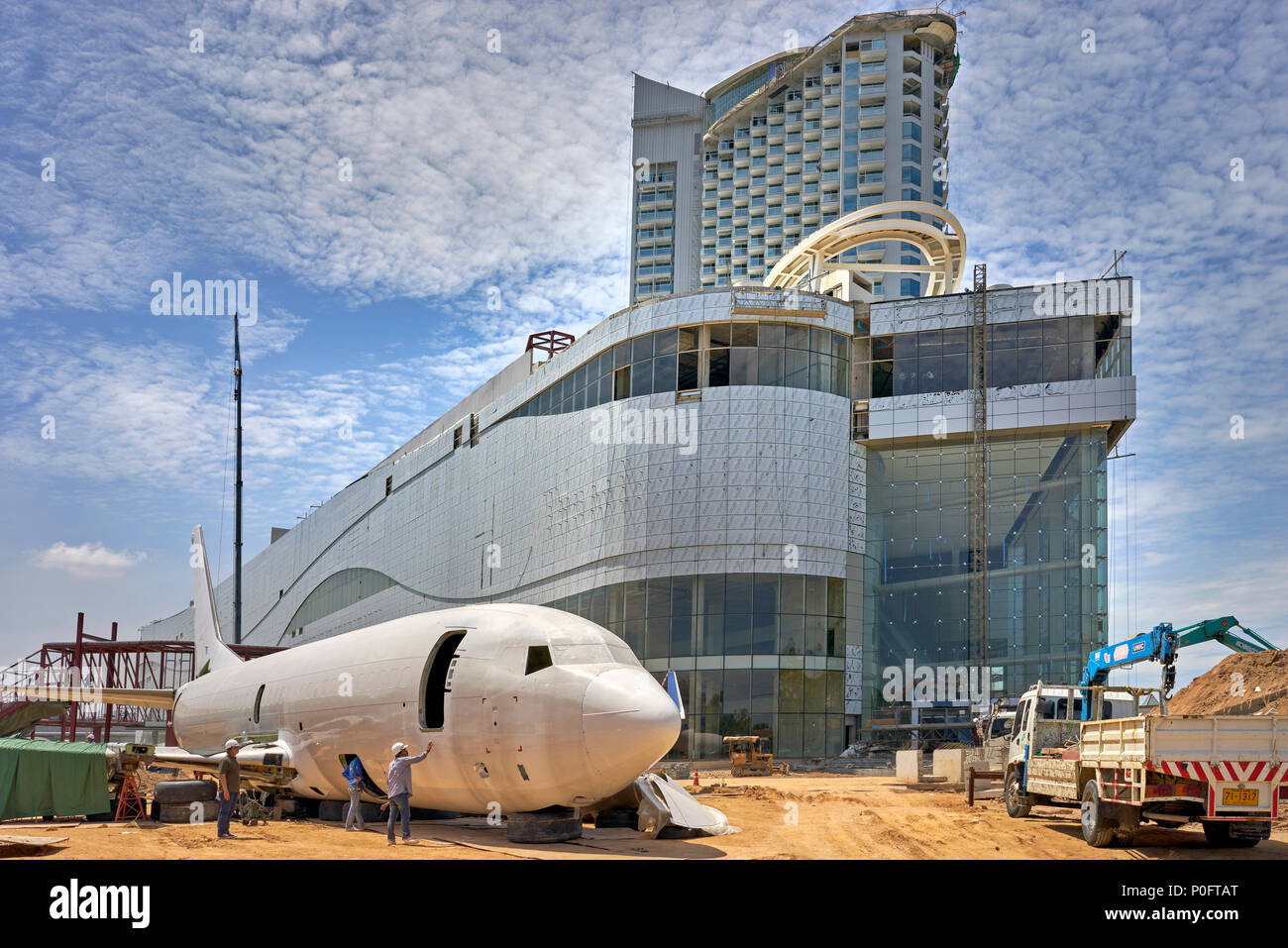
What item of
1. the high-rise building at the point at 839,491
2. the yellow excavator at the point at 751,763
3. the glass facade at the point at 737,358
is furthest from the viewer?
the glass facade at the point at 737,358

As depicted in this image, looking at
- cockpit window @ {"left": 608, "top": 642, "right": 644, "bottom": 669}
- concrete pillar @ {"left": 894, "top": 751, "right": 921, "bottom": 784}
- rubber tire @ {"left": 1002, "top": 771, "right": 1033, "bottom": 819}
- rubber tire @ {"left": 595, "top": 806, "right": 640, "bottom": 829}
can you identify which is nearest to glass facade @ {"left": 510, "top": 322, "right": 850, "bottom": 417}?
concrete pillar @ {"left": 894, "top": 751, "right": 921, "bottom": 784}

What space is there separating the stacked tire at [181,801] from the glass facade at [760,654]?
111 ft

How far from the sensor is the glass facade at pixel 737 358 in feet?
193

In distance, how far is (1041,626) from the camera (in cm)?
5641

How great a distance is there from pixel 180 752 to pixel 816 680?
3638 cm

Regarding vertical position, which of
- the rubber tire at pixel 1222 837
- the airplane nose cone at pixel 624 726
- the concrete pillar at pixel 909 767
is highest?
the airplane nose cone at pixel 624 726

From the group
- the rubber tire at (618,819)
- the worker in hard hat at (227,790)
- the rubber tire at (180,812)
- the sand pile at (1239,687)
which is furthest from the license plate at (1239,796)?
the sand pile at (1239,687)

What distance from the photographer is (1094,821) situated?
20797 millimetres

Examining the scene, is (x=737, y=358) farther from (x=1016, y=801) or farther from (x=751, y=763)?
(x=1016, y=801)

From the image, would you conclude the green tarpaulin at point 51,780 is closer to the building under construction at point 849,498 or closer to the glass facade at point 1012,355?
the building under construction at point 849,498

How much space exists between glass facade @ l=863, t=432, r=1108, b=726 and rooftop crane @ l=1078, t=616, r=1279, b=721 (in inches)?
1164

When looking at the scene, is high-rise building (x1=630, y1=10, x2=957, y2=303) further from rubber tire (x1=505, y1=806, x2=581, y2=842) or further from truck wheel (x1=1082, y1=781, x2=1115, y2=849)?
rubber tire (x1=505, y1=806, x2=581, y2=842)

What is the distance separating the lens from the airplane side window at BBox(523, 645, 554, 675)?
19.8 meters
